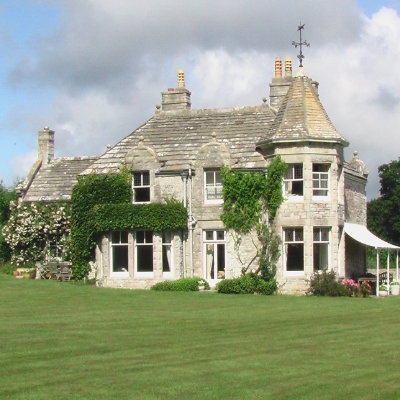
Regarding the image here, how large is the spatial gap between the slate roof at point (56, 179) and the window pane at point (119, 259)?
638 centimetres

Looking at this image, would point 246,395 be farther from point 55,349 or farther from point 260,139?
point 260,139

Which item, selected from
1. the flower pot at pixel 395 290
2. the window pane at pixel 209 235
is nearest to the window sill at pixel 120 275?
the window pane at pixel 209 235

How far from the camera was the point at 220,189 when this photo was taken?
116 ft

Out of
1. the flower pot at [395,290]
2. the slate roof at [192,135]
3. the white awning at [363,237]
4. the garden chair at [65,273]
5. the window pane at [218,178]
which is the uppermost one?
the slate roof at [192,135]

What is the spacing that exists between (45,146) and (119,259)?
14588 millimetres

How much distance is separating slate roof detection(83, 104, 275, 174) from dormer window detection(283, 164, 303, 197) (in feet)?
4.87

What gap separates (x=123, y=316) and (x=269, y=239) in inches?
493

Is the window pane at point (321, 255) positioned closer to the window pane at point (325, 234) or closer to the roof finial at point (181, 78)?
the window pane at point (325, 234)

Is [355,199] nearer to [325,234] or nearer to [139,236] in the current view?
[325,234]

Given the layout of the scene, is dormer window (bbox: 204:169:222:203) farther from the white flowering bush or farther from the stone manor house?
the white flowering bush

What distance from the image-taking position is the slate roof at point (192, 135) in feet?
119

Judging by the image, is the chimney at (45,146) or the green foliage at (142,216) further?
the chimney at (45,146)

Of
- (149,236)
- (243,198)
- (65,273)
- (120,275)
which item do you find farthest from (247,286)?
(65,273)

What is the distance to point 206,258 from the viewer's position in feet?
117
